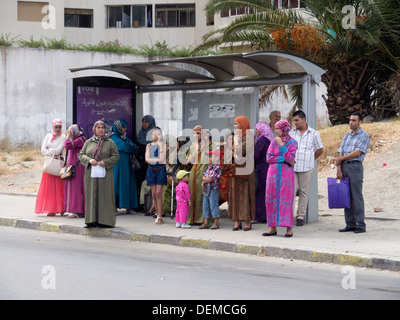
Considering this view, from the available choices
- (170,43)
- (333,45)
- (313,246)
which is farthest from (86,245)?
(170,43)

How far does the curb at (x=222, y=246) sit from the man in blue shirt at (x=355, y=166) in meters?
1.86

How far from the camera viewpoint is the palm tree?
18.3 metres

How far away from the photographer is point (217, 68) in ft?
45.7

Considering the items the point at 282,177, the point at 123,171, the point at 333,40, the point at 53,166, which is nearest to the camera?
the point at 282,177

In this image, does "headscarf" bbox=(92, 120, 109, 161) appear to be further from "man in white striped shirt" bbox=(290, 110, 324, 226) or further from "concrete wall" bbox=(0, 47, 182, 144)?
"concrete wall" bbox=(0, 47, 182, 144)

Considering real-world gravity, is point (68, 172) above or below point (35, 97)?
below

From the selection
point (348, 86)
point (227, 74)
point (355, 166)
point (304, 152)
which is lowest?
point (355, 166)

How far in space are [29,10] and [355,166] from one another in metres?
30.8

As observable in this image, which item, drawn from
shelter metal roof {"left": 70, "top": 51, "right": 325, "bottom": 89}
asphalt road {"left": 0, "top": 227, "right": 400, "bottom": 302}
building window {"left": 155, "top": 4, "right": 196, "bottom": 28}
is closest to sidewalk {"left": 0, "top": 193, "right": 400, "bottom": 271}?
asphalt road {"left": 0, "top": 227, "right": 400, "bottom": 302}

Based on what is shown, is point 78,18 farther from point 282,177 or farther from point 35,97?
point 282,177

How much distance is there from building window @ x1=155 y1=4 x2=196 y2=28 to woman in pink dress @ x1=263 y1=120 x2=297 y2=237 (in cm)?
3024

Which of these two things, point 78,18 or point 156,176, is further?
point 78,18

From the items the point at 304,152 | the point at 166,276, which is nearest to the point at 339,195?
the point at 304,152

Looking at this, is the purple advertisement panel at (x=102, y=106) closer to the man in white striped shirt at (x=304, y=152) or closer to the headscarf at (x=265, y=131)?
the headscarf at (x=265, y=131)
